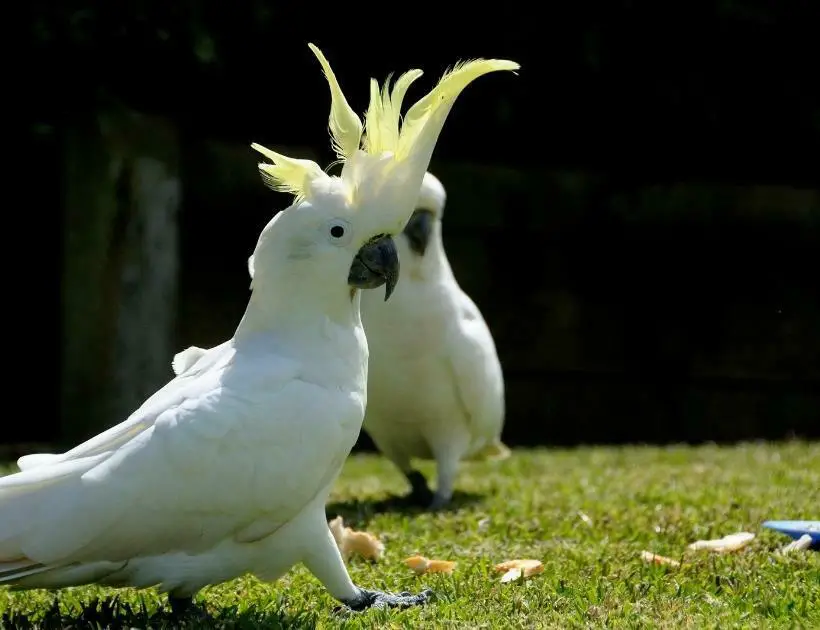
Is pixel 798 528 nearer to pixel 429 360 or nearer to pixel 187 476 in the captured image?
pixel 429 360

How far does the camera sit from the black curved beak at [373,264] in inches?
129

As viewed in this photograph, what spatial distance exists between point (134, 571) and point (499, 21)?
5.79 meters

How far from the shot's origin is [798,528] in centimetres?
407

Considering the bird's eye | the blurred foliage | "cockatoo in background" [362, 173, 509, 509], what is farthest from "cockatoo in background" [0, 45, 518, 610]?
the blurred foliage

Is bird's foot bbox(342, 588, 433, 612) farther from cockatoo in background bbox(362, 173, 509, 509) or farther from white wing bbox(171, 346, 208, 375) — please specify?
cockatoo in background bbox(362, 173, 509, 509)

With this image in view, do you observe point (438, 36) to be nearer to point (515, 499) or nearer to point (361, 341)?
point (515, 499)

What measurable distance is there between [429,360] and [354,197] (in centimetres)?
191

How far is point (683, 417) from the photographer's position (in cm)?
874

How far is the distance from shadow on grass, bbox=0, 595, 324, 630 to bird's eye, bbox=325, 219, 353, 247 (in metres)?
1.01

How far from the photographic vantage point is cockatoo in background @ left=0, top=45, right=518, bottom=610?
2.91m

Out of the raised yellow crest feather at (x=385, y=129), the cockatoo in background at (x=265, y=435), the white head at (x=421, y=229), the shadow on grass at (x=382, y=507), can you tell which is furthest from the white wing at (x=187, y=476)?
the white head at (x=421, y=229)

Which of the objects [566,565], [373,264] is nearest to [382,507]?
[566,565]

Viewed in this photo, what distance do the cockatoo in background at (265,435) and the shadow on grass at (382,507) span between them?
1512 mm

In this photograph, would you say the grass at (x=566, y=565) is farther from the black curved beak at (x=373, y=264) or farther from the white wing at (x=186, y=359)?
the black curved beak at (x=373, y=264)
